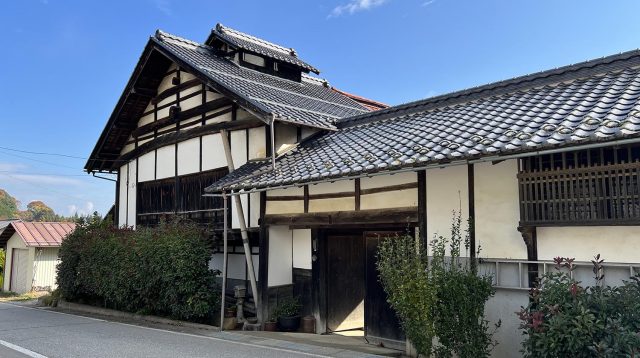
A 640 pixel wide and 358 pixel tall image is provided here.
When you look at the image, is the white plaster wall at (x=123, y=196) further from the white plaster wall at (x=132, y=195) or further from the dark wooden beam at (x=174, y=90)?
the dark wooden beam at (x=174, y=90)

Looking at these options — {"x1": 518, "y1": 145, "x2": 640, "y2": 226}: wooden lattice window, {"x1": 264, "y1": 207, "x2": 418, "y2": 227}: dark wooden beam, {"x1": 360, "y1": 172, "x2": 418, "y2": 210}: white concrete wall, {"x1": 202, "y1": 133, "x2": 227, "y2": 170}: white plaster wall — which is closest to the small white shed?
{"x1": 202, "y1": 133, "x2": 227, "y2": 170}: white plaster wall

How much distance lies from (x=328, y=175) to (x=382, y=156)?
1071 millimetres

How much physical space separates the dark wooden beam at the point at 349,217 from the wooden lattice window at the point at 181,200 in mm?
2973

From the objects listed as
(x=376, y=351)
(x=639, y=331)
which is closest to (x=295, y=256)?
(x=376, y=351)

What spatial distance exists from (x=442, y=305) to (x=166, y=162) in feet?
38.6

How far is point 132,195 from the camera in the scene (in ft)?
57.8

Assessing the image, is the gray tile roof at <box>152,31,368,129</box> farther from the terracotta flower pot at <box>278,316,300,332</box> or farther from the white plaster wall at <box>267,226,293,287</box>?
the terracotta flower pot at <box>278,316,300,332</box>

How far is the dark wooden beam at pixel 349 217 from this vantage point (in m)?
8.73

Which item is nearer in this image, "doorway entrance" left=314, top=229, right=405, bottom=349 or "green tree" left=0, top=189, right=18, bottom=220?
"doorway entrance" left=314, top=229, right=405, bottom=349

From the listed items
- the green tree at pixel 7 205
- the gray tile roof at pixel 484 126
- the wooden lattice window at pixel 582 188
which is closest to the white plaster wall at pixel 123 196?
the gray tile roof at pixel 484 126

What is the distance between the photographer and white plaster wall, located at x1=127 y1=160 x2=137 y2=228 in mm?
17438

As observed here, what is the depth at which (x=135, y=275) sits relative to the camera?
42.0 feet

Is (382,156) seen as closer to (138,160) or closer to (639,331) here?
(639,331)

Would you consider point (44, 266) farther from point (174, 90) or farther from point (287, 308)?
point (287, 308)
